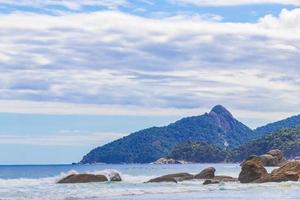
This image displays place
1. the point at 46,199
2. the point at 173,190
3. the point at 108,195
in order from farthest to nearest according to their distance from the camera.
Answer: the point at 173,190 → the point at 108,195 → the point at 46,199

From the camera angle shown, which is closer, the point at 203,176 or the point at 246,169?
the point at 246,169

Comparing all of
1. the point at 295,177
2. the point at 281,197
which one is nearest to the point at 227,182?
the point at 295,177

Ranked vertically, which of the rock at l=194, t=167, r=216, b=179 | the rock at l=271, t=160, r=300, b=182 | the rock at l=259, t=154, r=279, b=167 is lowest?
the rock at l=271, t=160, r=300, b=182

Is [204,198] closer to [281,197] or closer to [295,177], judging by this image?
[281,197]

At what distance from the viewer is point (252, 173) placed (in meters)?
65.1

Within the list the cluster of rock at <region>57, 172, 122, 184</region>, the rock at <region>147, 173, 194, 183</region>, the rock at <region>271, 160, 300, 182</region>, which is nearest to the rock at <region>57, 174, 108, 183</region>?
the cluster of rock at <region>57, 172, 122, 184</region>

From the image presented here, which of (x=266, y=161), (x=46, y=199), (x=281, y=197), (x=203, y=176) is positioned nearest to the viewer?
(x=281, y=197)

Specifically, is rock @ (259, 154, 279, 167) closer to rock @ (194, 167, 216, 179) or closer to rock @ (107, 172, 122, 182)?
rock @ (194, 167, 216, 179)

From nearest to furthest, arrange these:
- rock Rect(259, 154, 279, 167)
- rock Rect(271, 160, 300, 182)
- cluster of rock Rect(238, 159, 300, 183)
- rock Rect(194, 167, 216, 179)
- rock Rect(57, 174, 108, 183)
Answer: rock Rect(271, 160, 300, 182), cluster of rock Rect(238, 159, 300, 183), rock Rect(57, 174, 108, 183), rock Rect(194, 167, 216, 179), rock Rect(259, 154, 279, 167)

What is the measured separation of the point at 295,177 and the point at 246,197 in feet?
70.7

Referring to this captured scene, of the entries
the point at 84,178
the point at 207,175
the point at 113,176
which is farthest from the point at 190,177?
the point at 84,178

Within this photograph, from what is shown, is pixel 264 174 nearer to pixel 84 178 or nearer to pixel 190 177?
pixel 190 177

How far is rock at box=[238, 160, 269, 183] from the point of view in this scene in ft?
212

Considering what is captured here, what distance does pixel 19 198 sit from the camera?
46062 mm
